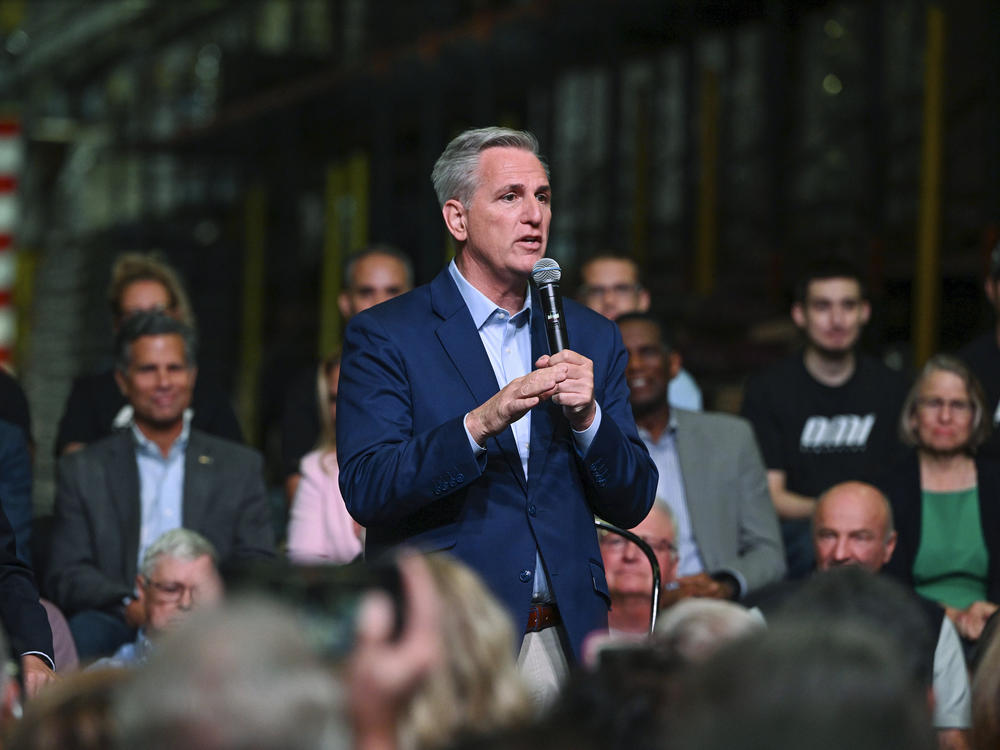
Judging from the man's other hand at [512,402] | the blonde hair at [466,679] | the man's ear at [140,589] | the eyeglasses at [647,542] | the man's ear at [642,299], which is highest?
the man's ear at [642,299]

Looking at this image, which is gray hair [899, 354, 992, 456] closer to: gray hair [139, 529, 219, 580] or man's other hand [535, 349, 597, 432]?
gray hair [139, 529, 219, 580]

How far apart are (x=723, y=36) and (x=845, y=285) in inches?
329

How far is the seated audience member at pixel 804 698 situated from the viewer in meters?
1.72

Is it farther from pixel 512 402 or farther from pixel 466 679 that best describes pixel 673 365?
pixel 466 679

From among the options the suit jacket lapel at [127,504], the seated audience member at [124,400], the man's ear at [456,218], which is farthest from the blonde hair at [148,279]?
the man's ear at [456,218]

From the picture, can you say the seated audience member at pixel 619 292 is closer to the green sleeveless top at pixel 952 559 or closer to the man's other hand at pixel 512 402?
the green sleeveless top at pixel 952 559

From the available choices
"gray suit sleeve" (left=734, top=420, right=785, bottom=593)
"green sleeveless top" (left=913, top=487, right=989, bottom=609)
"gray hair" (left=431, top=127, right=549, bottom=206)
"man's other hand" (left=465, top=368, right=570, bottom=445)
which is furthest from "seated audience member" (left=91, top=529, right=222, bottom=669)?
"green sleeveless top" (left=913, top=487, right=989, bottom=609)

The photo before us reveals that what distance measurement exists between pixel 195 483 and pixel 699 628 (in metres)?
3.87

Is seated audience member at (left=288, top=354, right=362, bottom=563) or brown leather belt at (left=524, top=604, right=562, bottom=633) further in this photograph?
seated audience member at (left=288, top=354, right=362, bottom=563)

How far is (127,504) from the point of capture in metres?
5.84

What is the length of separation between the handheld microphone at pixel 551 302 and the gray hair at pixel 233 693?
1.63 metres

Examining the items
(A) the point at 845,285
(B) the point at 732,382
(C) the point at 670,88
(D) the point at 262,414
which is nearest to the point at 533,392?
(A) the point at 845,285

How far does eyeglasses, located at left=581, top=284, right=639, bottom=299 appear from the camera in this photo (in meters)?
6.84

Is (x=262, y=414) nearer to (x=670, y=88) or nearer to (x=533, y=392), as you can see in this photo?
(x=670, y=88)
